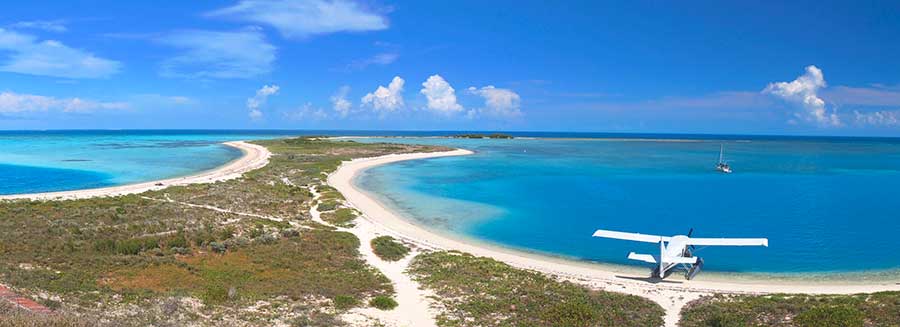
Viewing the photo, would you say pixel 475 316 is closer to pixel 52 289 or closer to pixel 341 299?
pixel 341 299

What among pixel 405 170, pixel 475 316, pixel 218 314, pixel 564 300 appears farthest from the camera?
pixel 405 170

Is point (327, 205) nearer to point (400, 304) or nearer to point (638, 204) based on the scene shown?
point (400, 304)

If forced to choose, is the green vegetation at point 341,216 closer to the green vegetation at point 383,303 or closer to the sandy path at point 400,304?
the sandy path at point 400,304

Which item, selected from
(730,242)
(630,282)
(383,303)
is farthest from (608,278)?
(383,303)

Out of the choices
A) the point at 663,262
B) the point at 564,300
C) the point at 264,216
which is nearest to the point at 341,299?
the point at 564,300

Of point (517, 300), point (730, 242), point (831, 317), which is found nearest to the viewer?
point (831, 317)

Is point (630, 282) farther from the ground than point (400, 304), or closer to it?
closer to it

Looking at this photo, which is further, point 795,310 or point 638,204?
point 638,204
